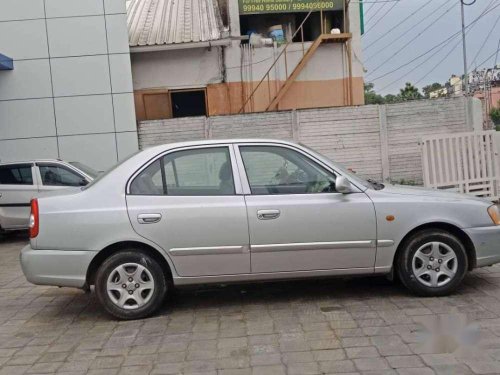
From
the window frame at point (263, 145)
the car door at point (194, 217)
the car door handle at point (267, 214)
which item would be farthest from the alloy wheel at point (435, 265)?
the car door at point (194, 217)

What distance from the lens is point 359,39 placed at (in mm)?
15750

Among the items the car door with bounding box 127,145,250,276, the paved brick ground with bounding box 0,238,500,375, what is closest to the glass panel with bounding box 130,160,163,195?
the car door with bounding box 127,145,250,276

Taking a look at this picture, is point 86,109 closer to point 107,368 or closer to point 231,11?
point 231,11

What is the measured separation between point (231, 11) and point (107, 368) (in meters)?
12.7

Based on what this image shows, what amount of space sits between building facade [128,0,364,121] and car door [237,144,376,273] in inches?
378

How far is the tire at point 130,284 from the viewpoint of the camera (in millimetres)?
5180

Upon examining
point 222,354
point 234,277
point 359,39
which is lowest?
point 222,354

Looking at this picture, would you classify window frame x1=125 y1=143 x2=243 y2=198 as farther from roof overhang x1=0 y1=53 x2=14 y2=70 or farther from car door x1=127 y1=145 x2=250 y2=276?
roof overhang x1=0 y1=53 x2=14 y2=70

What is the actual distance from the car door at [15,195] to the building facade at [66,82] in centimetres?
238

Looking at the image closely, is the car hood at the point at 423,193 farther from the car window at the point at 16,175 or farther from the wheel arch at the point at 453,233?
the car window at the point at 16,175

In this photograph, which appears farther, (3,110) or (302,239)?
(3,110)

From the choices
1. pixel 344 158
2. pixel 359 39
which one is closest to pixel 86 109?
pixel 344 158

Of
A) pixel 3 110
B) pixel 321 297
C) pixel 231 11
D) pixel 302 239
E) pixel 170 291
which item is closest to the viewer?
pixel 302 239

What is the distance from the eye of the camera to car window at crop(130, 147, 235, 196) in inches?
209
